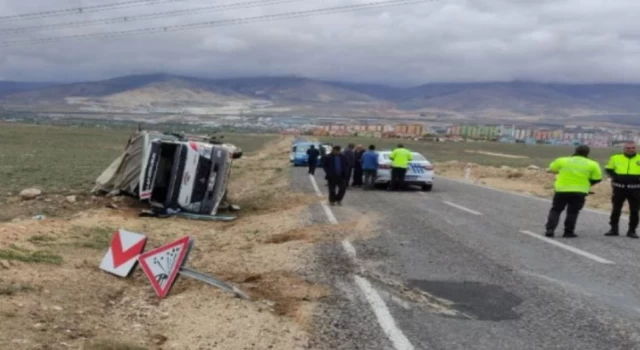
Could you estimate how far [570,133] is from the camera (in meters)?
190

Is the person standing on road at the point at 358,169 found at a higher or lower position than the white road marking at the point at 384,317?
higher

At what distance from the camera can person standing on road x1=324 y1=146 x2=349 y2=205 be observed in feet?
58.3

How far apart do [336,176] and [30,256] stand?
388 inches

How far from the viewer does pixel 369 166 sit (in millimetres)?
23219

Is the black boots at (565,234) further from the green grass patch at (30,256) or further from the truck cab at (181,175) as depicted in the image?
the green grass patch at (30,256)

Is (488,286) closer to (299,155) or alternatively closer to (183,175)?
(183,175)

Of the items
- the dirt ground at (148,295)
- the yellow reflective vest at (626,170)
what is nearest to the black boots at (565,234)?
the yellow reflective vest at (626,170)

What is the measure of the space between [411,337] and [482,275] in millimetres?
3004

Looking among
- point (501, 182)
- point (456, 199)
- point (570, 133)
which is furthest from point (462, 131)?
point (456, 199)

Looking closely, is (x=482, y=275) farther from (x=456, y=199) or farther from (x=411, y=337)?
(x=456, y=199)

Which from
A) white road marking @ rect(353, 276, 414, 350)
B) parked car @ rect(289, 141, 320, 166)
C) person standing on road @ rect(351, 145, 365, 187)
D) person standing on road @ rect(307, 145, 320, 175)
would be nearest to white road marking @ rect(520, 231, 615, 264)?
white road marking @ rect(353, 276, 414, 350)

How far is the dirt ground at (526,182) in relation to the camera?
2371 centimetres

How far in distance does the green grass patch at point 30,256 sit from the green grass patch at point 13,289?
1.30 meters

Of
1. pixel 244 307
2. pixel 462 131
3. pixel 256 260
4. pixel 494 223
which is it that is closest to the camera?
pixel 244 307
